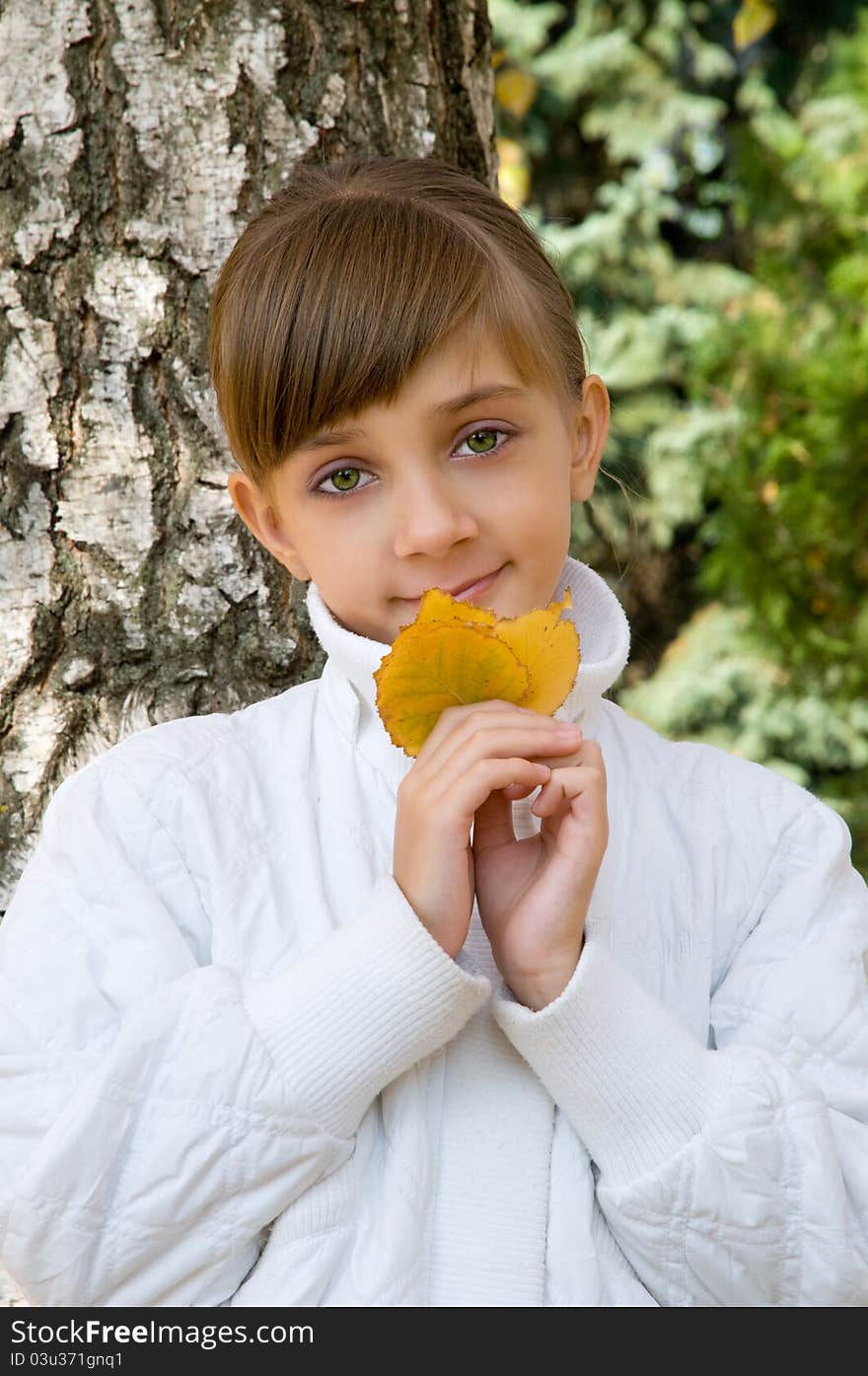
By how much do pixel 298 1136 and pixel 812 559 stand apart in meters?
4.21

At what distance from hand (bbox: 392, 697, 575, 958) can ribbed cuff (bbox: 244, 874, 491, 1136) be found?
0.03 metres

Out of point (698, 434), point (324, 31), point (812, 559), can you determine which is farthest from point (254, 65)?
point (698, 434)

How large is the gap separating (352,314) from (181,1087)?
0.83 m

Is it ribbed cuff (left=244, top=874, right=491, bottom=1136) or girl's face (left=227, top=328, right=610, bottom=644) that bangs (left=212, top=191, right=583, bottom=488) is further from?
ribbed cuff (left=244, top=874, right=491, bottom=1136)

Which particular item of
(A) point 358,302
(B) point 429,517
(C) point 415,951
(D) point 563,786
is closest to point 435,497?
(B) point 429,517

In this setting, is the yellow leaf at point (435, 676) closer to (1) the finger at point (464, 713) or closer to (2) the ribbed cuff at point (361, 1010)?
(1) the finger at point (464, 713)

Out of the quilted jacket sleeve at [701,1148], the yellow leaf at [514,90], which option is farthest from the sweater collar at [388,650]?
the yellow leaf at [514,90]

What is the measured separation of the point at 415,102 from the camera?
2180 millimetres

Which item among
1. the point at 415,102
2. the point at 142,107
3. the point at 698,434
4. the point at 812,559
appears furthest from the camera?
the point at 698,434

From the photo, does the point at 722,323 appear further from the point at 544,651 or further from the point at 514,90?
the point at 544,651

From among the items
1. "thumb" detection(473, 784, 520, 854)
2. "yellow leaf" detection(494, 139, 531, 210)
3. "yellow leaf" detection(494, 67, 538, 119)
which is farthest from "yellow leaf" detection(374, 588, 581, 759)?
"yellow leaf" detection(494, 67, 538, 119)

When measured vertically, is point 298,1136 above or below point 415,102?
below

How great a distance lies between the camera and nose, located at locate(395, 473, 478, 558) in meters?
1.53

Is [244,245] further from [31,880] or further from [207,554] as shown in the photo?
[31,880]
